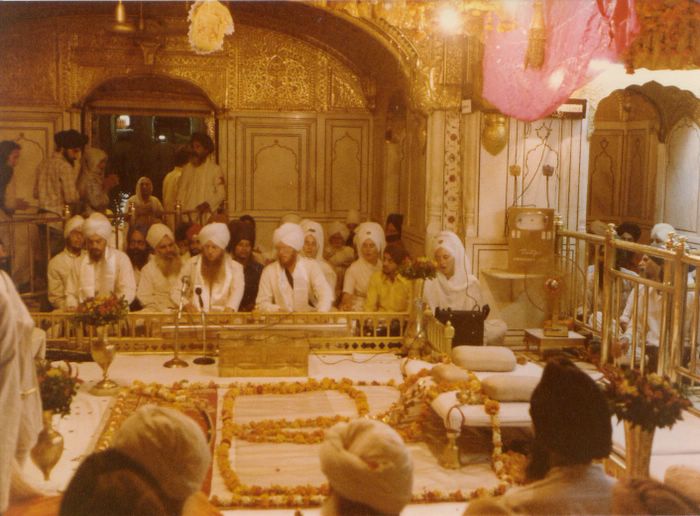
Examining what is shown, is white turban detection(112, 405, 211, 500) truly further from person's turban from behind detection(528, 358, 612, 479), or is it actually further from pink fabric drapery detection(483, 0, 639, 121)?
pink fabric drapery detection(483, 0, 639, 121)

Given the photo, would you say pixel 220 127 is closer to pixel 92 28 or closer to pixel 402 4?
pixel 92 28

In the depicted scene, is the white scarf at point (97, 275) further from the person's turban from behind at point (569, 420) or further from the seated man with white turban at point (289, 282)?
the person's turban from behind at point (569, 420)

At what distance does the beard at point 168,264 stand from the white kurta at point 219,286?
0.52 m

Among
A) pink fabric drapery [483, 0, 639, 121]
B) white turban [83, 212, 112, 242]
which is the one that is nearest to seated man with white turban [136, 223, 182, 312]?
white turban [83, 212, 112, 242]

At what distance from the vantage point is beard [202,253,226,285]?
304 inches

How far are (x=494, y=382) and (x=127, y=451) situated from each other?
3407 millimetres

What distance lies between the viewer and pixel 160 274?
8.27 meters

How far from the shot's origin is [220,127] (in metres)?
11.2

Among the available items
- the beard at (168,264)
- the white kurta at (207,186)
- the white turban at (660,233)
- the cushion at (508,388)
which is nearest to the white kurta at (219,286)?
the beard at (168,264)

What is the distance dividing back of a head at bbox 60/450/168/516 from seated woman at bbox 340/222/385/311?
6127 mm

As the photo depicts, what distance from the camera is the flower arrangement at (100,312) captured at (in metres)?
6.14

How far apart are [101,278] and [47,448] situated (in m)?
3.56

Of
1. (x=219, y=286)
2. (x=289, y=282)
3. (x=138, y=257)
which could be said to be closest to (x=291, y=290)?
(x=289, y=282)

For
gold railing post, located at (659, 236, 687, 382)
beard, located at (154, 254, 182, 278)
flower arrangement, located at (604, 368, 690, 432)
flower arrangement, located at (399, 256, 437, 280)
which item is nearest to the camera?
flower arrangement, located at (604, 368, 690, 432)
